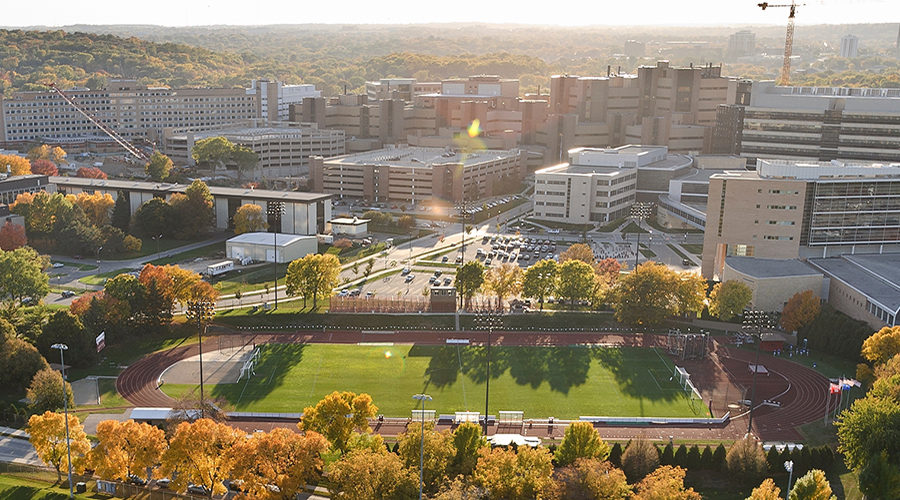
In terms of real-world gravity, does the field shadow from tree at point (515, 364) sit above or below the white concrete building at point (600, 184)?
below

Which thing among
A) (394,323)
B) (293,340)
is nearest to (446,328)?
(394,323)

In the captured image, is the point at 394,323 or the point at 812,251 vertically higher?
the point at 812,251

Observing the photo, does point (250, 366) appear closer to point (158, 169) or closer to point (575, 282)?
point (575, 282)

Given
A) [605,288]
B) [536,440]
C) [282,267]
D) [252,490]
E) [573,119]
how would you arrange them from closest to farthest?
[252,490]
[536,440]
[605,288]
[282,267]
[573,119]

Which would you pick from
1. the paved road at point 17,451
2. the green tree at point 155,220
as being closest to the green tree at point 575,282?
the paved road at point 17,451

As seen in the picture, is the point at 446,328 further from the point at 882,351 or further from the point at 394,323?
the point at 882,351

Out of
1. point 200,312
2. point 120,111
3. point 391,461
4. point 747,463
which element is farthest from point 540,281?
point 120,111

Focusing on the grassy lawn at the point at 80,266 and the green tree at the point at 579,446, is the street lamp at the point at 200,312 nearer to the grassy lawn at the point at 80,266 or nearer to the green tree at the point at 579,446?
the grassy lawn at the point at 80,266
